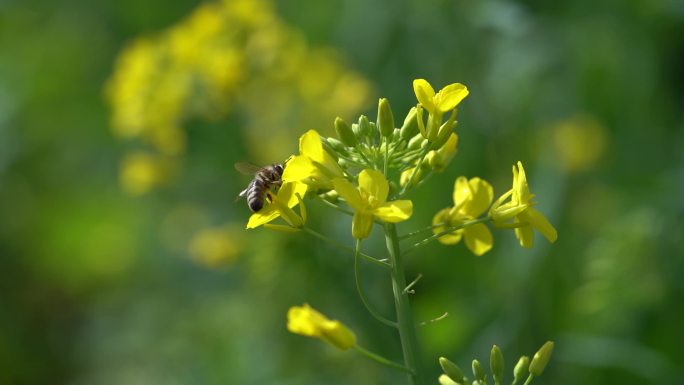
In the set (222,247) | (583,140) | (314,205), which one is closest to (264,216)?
(314,205)

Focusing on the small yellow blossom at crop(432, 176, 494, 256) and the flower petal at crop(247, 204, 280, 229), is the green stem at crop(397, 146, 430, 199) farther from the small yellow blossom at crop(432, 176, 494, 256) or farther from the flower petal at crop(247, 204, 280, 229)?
the flower petal at crop(247, 204, 280, 229)

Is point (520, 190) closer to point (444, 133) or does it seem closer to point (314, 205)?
point (444, 133)

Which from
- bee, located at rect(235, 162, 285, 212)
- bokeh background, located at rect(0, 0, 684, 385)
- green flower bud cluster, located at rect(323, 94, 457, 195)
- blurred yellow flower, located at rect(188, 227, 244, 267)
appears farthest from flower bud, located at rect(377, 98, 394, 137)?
blurred yellow flower, located at rect(188, 227, 244, 267)


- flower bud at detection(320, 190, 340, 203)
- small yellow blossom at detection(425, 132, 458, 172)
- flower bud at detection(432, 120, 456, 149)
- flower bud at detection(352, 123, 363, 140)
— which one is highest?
flower bud at detection(432, 120, 456, 149)

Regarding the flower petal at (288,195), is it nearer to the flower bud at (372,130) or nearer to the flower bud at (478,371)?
the flower bud at (372,130)

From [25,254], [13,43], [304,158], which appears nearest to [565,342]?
[304,158]

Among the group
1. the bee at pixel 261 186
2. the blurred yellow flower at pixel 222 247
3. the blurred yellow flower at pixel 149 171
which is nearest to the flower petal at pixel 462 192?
the bee at pixel 261 186

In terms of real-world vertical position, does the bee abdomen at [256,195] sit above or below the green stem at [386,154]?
below
